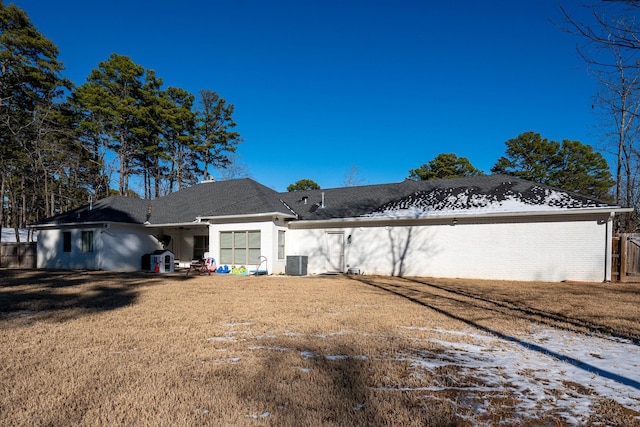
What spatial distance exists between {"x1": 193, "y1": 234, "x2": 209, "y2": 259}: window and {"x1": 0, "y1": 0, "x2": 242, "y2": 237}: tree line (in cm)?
965

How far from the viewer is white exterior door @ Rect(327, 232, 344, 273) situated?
Result: 680 inches

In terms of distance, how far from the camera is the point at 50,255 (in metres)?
21.1

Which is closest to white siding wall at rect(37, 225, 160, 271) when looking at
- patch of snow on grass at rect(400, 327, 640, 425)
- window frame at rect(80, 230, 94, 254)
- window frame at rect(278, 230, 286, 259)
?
window frame at rect(80, 230, 94, 254)

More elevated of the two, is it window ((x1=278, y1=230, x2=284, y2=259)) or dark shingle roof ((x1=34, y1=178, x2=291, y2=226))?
dark shingle roof ((x1=34, y1=178, x2=291, y2=226))

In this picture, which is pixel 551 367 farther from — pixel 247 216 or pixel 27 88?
pixel 27 88

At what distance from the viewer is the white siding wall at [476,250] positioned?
13.5 metres

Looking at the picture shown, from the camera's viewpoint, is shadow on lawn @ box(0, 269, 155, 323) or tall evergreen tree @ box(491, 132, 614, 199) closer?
shadow on lawn @ box(0, 269, 155, 323)

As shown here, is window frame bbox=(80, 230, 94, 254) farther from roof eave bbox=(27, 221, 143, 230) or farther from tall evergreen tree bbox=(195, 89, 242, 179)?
tall evergreen tree bbox=(195, 89, 242, 179)

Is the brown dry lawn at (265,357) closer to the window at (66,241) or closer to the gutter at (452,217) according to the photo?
the gutter at (452,217)

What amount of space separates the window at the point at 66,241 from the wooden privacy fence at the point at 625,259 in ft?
84.4

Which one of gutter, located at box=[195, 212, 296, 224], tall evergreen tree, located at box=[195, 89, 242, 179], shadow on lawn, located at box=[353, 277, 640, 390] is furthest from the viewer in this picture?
tall evergreen tree, located at box=[195, 89, 242, 179]

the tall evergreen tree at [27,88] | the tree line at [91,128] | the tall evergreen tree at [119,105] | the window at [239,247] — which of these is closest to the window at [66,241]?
the tree line at [91,128]

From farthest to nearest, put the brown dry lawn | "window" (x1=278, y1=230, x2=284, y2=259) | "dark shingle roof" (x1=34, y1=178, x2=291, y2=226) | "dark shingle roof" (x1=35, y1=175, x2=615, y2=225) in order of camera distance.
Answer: "dark shingle roof" (x1=34, y1=178, x2=291, y2=226), "window" (x1=278, y1=230, x2=284, y2=259), "dark shingle roof" (x1=35, y1=175, x2=615, y2=225), the brown dry lawn

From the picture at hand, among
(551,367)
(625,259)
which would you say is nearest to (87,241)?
(551,367)
